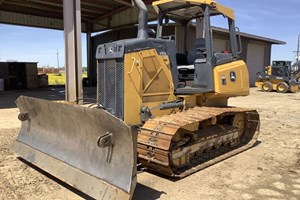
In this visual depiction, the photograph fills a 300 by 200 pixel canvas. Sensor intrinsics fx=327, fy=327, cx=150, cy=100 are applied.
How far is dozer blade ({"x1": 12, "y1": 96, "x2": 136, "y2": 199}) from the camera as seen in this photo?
12.6ft

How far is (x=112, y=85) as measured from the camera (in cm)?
537

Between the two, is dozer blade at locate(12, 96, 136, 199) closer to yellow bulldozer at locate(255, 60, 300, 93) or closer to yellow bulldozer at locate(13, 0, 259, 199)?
yellow bulldozer at locate(13, 0, 259, 199)

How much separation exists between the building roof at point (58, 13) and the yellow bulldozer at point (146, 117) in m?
12.6

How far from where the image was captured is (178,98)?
19.4 ft

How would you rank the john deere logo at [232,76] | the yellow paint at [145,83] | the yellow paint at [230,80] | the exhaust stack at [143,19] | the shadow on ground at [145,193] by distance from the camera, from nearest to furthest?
the shadow on ground at [145,193]
the yellow paint at [145,83]
the exhaust stack at [143,19]
the yellow paint at [230,80]
the john deere logo at [232,76]

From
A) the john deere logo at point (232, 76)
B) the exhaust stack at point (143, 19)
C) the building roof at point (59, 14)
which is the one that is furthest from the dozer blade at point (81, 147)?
the building roof at point (59, 14)

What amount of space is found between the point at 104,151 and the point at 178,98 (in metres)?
2.17

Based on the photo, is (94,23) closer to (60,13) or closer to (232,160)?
(60,13)

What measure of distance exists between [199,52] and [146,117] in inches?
71.4

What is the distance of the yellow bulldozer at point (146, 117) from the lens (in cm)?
405

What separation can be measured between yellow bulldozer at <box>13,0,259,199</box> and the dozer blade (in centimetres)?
1

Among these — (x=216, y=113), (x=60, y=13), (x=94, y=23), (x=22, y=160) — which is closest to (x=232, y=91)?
(x=216, y=113)

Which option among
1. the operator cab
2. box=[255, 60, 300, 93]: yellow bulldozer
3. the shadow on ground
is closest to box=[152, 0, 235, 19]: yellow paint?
the operator cab

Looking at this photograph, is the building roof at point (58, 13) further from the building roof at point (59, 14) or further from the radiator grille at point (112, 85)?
the radiator grille at point (112, 85)
